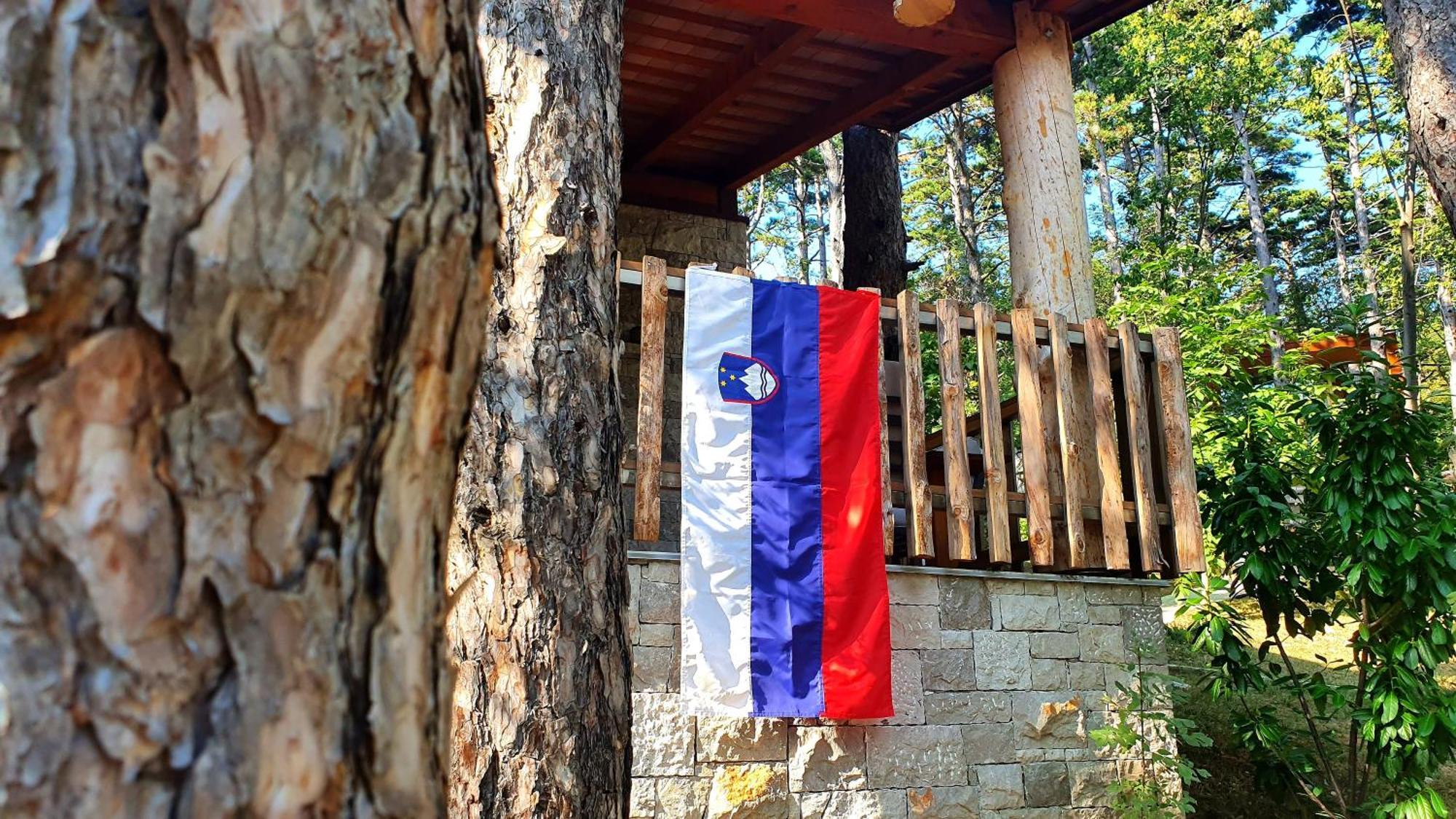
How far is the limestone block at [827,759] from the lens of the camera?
177 inches

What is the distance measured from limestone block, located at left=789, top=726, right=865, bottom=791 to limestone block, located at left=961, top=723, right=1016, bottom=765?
49 cm

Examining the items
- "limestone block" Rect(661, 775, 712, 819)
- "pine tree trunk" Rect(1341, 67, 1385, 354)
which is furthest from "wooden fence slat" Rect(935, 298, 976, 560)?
"pine tree trunk" Rect(1341, 67, 1385, 354)

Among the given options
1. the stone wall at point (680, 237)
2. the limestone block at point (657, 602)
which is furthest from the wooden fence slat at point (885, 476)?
the stone wall at point (680, 237)

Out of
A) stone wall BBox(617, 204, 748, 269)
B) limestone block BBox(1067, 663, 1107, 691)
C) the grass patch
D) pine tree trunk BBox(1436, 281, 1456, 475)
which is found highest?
pine tree trunk BBox(1436, 281, 1456, 475)

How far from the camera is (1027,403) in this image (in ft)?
17.3

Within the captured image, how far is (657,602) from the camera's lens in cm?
439

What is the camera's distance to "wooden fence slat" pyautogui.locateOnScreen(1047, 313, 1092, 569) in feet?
16.8

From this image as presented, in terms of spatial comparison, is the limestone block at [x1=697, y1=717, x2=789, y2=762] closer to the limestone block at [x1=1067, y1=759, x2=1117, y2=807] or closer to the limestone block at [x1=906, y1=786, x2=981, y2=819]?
the limestone block at [x1=906, y1=786, x2=981, y2=819]

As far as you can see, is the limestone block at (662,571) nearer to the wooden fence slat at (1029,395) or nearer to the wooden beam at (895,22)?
the wooden fence slat at (1029,395)

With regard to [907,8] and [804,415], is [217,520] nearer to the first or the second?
[804,415]

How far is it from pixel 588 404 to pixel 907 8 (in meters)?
3.25

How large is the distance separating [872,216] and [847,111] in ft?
7.70

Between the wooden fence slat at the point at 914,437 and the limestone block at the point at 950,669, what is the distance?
0.40 metres

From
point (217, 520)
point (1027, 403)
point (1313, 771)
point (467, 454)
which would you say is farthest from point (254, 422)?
point (1313, 771)
